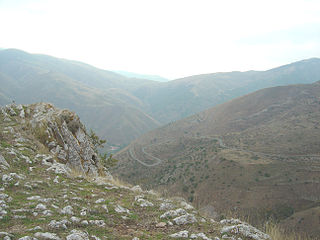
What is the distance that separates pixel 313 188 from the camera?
47406mm

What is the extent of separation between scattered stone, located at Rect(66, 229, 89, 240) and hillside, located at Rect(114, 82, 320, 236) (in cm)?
941

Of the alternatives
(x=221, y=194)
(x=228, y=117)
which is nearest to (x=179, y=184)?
(x=221, y=194)

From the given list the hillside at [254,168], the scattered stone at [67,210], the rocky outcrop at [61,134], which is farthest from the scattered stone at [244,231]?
the rocky outcrop at [61,134]

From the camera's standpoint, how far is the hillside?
4453 cm

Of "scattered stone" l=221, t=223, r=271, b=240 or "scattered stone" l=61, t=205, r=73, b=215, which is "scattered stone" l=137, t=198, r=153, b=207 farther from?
"scattered stone" l=221, t=223, r=271, b=240

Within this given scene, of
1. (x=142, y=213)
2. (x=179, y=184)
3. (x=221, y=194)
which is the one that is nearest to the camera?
(x=142, y=213)

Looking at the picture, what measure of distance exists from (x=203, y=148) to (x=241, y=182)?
3401cm

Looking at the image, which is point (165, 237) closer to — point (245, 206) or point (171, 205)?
point (171, 205)

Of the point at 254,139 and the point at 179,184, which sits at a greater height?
the point at 254,139

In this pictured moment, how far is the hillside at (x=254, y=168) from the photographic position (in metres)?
44.5

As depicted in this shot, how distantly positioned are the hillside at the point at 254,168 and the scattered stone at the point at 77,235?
941 centimetres

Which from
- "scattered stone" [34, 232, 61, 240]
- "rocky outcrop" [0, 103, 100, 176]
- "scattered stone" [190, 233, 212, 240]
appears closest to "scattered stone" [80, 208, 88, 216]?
"scattered stone" [34, 232, 61, 240]

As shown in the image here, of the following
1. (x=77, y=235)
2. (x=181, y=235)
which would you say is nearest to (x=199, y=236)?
(x=181, y=235)

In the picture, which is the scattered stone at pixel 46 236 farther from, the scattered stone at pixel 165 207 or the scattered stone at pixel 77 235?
the scattered stone at pixel 165 207
